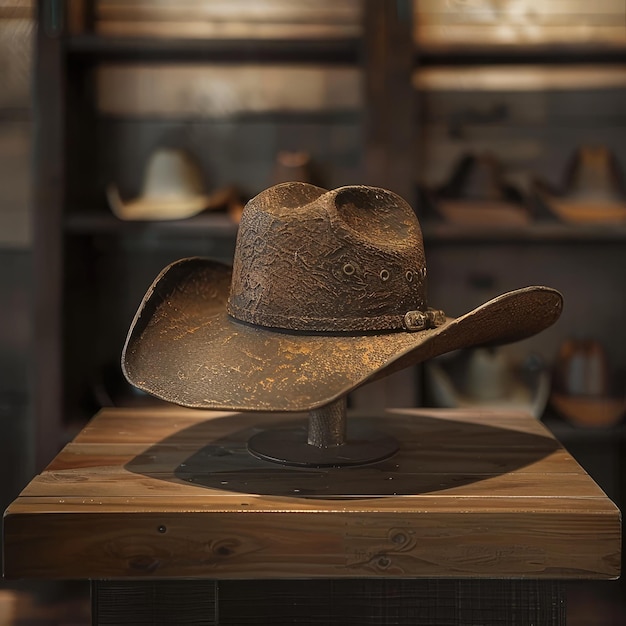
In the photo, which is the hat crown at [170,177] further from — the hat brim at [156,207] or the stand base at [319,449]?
the stand base at [319,449]

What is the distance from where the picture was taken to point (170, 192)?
2326 mm

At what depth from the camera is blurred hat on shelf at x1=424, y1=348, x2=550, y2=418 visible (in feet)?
7.50

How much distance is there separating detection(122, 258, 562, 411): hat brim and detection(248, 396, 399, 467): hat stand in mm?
131

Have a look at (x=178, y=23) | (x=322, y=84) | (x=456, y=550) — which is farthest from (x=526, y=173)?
(x=456, y=550)

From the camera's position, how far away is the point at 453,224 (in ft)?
7.22

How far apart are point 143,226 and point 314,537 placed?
124cm

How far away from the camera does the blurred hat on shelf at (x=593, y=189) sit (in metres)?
2.28

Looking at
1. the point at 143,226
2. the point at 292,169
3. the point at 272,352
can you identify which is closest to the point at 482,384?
the point at 292,169

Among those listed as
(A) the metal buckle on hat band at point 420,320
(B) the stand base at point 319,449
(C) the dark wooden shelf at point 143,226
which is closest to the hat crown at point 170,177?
(C) the dark wooden shelf at point 143,226

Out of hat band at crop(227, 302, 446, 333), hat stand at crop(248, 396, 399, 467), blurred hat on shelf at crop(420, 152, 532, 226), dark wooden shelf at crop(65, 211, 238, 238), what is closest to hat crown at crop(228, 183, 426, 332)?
hat band at crop(227, 302, 446, 333)

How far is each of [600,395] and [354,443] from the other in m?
1.11

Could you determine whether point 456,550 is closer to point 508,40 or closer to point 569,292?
point 569,292

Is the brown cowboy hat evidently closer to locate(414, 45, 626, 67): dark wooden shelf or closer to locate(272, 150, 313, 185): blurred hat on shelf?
locate(272, 150, 313, 185): blurred hat on shelf

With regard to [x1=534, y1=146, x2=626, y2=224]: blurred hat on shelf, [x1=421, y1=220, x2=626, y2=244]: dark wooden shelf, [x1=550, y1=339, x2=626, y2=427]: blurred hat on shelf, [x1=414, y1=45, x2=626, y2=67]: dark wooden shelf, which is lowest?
[x1=550, y1=339, x2=626, y2=427]: blurred hat on shelf
